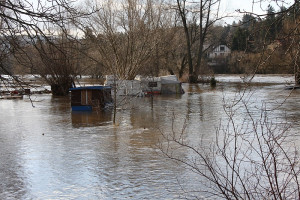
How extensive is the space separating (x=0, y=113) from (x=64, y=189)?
13.2m

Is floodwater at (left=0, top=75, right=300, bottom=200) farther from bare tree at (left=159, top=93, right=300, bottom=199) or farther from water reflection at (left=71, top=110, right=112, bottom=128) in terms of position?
bare tree at (left=159, top=93, right=300, bottom=199)

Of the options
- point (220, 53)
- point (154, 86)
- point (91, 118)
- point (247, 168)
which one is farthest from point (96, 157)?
point (220, 53)

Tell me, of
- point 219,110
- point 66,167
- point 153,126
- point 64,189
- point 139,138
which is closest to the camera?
point 64,189

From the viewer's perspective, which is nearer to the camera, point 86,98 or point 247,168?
point 247,168

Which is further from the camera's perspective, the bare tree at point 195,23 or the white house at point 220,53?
the white house at point 220,53

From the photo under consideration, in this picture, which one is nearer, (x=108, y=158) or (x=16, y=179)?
(x=16, y=179)

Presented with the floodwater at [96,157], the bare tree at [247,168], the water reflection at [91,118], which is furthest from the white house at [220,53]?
the bare tree at [247,168]

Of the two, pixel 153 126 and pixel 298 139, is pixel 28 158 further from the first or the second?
pixel 298 139

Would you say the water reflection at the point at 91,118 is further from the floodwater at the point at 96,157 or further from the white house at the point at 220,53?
the white house at the point at 220,53

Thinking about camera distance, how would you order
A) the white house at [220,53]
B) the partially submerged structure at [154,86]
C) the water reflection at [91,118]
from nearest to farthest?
the water reflection at [91,118]
the partially submerged structure at [154,86]
the white house at [220,53]

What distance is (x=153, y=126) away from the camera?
14.2 meters

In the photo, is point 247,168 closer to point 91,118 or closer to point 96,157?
point 96,157

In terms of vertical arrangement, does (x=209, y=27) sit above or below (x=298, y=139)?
above

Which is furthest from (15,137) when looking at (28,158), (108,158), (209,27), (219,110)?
(209,27)
